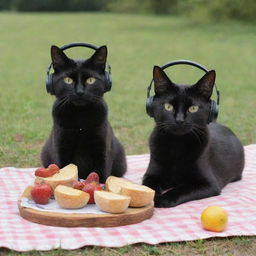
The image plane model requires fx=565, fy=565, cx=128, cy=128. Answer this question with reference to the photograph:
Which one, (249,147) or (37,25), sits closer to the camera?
(249,147)

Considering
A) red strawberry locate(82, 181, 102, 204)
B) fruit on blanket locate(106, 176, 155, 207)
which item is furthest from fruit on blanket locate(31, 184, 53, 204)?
fruit on blanket locate(106, 176, 155, 207)

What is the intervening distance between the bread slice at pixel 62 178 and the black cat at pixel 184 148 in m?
0.57

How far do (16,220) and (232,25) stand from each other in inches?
777

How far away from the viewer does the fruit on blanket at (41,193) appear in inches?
132

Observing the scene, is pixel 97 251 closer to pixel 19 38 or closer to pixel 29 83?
pixel 29 83

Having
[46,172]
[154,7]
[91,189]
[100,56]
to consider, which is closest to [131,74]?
[100,56]

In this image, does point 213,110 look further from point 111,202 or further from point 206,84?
point 111,202

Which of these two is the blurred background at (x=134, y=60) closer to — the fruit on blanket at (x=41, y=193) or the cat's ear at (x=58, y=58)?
the cat's ear at (x=58, y=58)

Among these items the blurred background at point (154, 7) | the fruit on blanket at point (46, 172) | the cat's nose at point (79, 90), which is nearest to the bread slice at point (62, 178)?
the fruit on blanket at point (46, 172)

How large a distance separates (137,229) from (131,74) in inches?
340

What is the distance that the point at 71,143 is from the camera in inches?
158

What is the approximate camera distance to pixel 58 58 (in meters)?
3.73

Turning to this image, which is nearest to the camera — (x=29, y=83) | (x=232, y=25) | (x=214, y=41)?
(x=29, y=83)

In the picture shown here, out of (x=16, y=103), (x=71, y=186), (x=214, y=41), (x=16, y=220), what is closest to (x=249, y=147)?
(x=71, y=186)
